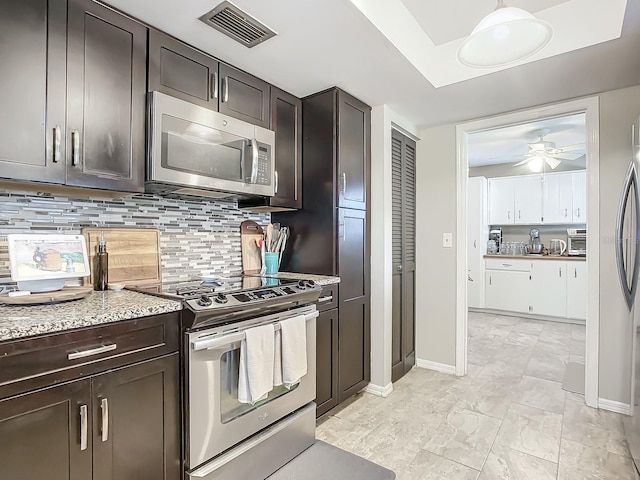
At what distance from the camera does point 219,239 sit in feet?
7.93

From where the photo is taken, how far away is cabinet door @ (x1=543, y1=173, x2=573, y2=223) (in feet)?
17.3

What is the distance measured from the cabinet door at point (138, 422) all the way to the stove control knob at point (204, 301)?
0.23 meters

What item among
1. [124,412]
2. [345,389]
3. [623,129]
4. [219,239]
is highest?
[623,129]

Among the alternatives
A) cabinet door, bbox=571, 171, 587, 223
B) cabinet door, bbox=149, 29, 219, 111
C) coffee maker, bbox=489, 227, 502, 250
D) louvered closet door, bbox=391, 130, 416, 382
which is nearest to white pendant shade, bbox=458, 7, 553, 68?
cabinet door, bbox=149, 29, 219, 111

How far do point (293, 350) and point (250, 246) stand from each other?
96 centimetres

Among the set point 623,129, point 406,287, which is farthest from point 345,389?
point 623,129

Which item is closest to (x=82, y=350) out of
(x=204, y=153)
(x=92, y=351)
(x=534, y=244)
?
(x=92, y=351)

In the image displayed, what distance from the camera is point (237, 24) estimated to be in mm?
1694

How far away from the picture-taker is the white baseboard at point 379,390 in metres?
2.69

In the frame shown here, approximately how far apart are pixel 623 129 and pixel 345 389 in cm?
258

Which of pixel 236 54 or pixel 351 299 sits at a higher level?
pixel 236 54

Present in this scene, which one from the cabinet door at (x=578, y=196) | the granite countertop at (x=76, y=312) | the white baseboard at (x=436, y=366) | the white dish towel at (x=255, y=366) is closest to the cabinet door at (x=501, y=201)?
the cabinet door at (x=578, y=196)

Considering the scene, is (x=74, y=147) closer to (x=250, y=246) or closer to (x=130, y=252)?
(x=130, y=252)

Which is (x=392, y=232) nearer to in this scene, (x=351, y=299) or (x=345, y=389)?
(x=351, y=299)
